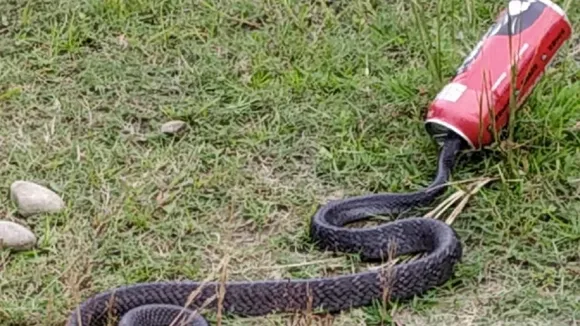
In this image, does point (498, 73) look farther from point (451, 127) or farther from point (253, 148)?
point (253, 148)

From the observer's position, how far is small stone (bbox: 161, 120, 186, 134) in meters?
5.08

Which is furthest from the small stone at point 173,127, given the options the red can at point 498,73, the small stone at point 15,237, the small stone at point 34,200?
the red can at point 498,73

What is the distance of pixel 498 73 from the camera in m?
4.63

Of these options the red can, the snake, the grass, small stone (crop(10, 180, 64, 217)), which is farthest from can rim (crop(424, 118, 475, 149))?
small stone (crop(10, 180, 64, 217))

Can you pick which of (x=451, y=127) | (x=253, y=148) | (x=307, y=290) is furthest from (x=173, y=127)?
(x=307, y=290)

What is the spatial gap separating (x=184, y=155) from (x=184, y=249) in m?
0.64

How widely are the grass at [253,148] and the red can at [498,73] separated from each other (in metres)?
Answer: 0.14

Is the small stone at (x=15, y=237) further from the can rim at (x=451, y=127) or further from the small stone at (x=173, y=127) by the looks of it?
the can rim at (x=451, y=127)

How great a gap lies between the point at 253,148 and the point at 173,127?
361mm

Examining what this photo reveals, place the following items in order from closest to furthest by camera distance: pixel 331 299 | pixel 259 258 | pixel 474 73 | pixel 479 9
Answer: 1. pixel 331 299
2. pixel 259 258
3. pixel 474 73
4. pixel 479 9

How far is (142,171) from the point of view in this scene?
486 centimetres

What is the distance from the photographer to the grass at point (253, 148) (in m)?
4.21

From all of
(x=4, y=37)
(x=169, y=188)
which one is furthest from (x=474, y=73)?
(x=4, y=37)

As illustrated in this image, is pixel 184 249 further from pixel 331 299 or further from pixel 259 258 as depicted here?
pixel 331 299
